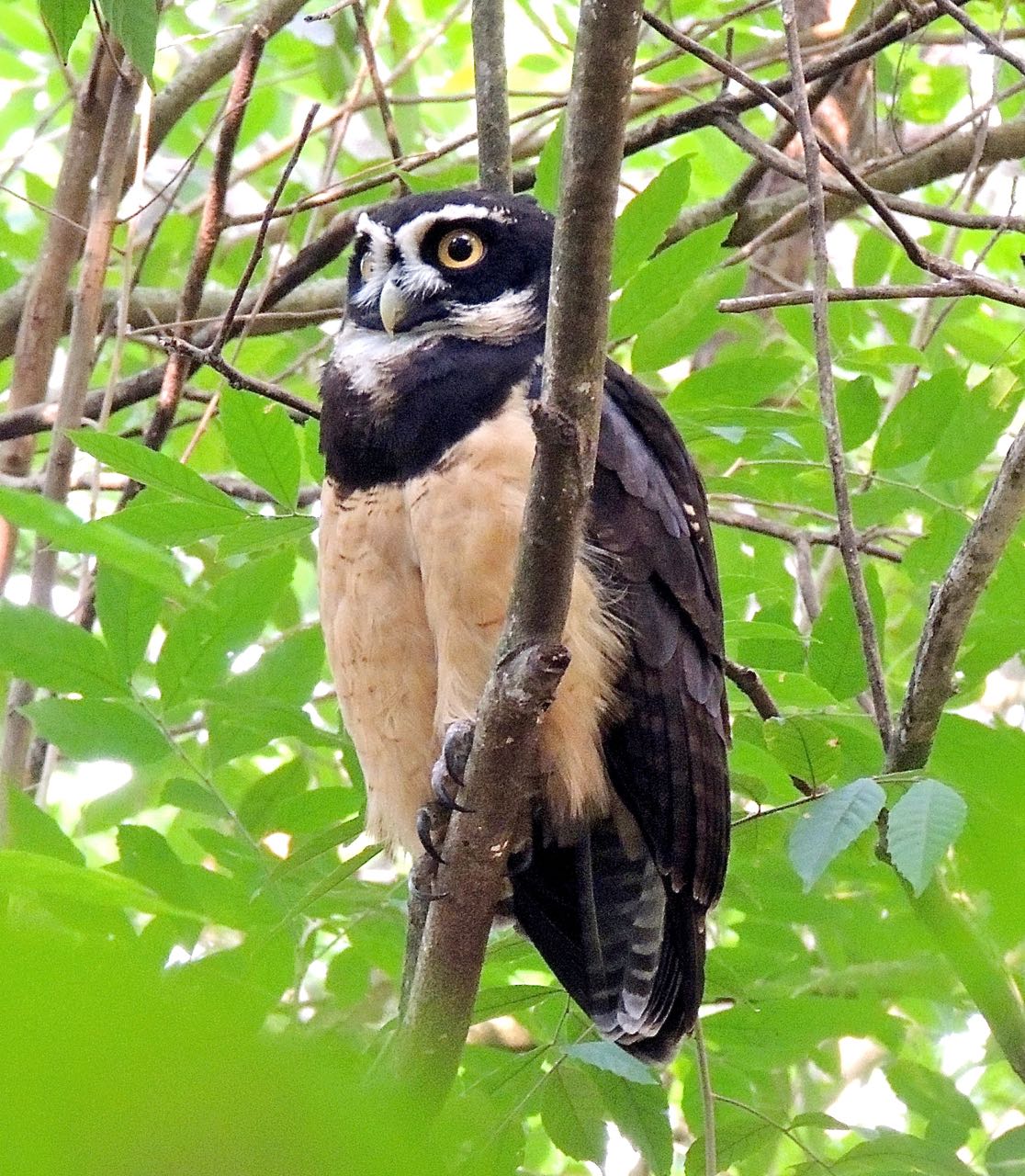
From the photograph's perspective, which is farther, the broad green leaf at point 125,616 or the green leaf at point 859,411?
the green leaf at point 859,411

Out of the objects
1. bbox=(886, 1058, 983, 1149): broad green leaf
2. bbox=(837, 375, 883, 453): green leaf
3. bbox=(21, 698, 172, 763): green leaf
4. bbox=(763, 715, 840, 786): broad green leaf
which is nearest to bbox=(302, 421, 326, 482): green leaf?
bbox=(21, 698, 172, 763): green leaf

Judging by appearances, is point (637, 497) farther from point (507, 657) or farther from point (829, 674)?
point (507, 657)

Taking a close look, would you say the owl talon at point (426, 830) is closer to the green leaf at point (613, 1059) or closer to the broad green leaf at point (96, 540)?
the green leaf at point (613, 1059)

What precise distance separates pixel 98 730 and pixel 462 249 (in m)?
1.49

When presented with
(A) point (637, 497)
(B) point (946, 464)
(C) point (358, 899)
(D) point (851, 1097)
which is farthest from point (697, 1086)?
(D) point (851, 1097)

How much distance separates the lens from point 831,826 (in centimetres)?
237

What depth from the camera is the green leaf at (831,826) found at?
2.29m

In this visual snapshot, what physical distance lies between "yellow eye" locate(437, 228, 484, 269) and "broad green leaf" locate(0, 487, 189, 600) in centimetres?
261

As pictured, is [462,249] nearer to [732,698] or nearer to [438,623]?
[438,623]

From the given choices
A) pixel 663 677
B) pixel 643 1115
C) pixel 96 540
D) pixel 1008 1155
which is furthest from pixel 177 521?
pixel 1008 1155

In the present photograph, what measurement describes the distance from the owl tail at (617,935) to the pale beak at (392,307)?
133 cm

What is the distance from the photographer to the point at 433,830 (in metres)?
3.15

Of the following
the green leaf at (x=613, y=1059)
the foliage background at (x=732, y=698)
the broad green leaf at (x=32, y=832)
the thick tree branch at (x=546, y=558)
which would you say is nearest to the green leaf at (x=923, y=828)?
the foliage background at (x=732, y=698)

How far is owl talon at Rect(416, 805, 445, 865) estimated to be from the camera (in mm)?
3009
